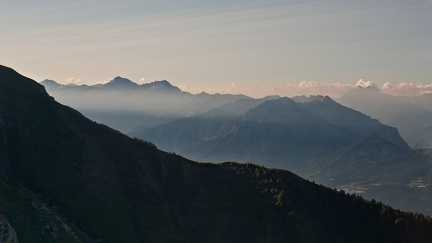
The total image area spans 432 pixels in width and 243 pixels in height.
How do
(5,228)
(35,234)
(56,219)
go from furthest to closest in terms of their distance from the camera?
(56,219), (35,234), (5,228)

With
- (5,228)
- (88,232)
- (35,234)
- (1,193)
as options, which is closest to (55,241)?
(35,234)

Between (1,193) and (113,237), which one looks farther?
(113,237)

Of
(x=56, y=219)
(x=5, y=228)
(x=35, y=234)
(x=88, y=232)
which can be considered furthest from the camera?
(x=88, y=232)

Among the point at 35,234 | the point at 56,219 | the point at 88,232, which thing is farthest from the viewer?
the point at 88,232

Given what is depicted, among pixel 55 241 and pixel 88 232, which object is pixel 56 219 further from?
pixel 88 232

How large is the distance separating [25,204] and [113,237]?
56.7m

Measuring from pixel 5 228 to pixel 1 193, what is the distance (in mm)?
40136

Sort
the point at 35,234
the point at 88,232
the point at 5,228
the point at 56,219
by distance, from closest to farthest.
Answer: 1. the point at 5,228
2. the point at 35,234
3. the point at 56,219
4. the point at 88,232

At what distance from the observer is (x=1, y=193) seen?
147500 millimetres

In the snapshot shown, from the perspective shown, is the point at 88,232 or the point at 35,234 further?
the point at 88,232

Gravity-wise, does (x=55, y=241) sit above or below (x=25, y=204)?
A: below

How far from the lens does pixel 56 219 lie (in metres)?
155

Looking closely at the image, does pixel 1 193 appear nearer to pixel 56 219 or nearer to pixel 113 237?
pixel 56 219

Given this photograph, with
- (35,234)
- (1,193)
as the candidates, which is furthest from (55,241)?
(1,193)
